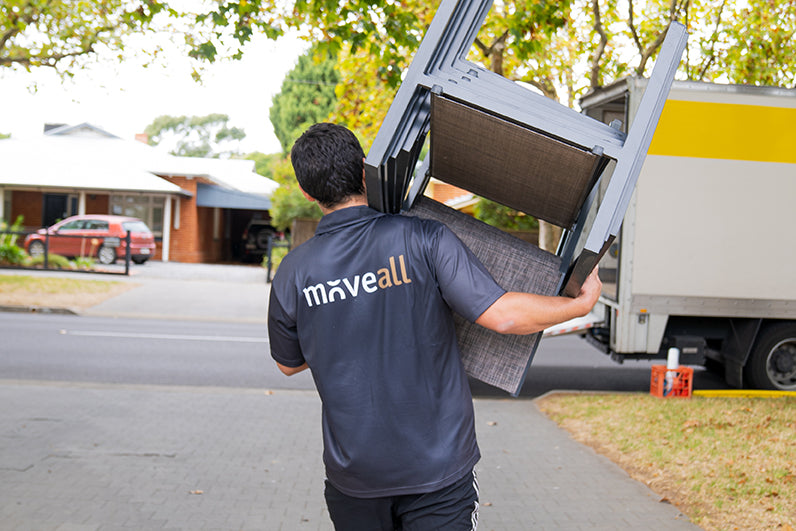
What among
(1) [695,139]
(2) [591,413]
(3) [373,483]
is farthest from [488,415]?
(3) [373,483]

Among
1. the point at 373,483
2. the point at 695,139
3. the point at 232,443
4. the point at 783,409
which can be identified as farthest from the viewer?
the point at 695,139

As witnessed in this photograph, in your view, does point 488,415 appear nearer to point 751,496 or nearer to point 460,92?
point 751,496

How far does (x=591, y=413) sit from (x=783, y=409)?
1804 mm

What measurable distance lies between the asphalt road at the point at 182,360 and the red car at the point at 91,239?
10.4 meters

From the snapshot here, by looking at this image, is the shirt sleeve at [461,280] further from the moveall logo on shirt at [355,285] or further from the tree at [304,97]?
the tree at [304,97]

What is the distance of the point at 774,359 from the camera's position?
8820 millimetres

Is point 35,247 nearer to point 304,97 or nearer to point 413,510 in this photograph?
point 304,97

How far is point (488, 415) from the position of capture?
7.26 meters

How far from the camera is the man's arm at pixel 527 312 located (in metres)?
1.99

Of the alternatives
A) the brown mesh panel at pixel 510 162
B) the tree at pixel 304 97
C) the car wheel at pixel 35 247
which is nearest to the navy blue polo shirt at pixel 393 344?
the brown mesh panel at pixel 510 162

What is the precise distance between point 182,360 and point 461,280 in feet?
29.0

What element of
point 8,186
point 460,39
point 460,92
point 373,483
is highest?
point 460,39

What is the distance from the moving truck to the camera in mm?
8031

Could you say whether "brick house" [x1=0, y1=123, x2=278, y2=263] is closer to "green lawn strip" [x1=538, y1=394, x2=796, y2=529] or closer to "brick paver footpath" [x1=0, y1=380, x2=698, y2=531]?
"brick paver footpath" [x1=0, y1=380, x2=698, y2=531]
